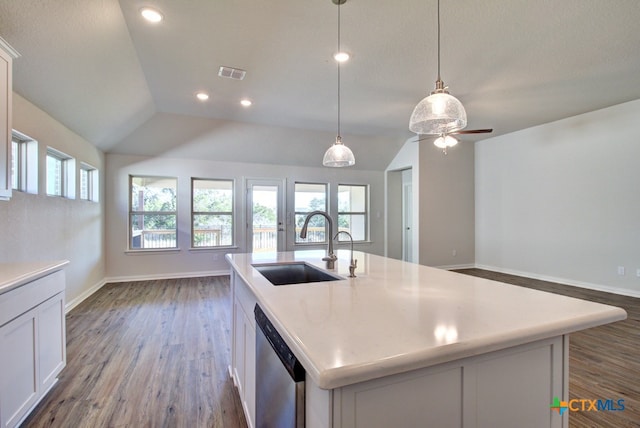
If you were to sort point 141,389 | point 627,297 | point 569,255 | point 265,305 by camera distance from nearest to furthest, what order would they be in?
1. point 265,305
2. point 141,389
3. point 627,297
4. point 569,255

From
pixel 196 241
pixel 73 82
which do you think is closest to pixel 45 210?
pixel 73 82

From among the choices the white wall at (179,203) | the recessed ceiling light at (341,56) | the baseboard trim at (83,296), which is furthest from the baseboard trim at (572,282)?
the baseboard trim at (83,296)

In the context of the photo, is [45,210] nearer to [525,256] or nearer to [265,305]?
[265,305]

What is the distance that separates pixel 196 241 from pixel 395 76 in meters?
4.68

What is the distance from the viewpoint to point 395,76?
337 cm

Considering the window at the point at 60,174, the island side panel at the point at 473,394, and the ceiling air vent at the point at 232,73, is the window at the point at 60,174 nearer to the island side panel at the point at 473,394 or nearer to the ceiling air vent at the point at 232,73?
the ceiling air vent at the point at 232,73

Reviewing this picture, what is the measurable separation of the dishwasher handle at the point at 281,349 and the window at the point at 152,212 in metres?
5.12

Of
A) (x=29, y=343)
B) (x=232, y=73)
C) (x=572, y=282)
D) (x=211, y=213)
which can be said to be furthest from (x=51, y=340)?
(x=572, y=282)

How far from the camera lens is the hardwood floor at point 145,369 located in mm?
1867

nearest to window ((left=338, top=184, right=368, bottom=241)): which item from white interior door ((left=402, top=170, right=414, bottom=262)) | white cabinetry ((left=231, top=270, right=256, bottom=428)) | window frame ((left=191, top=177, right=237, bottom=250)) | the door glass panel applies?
white interior door ((left=402, top=170, right=414, bottom=262))

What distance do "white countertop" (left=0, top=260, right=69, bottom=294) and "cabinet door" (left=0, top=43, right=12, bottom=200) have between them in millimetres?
460

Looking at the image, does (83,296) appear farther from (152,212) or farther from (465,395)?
(465,395)

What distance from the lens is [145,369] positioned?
242 cm

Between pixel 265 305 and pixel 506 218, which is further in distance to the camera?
pixel 506 218
